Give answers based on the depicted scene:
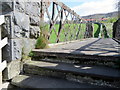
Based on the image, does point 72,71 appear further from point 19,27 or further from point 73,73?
point 19,27

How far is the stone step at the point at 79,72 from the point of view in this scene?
112cm

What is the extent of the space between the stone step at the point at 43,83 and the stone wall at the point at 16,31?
6.5 inches

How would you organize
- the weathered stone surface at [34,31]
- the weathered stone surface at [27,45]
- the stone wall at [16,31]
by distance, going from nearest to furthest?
the stone wall at [16,31] → the weathered stone surface at [27,45] → the weathered stone surface at [34,31]

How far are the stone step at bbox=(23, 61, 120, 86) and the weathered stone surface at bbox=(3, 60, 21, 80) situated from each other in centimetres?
13

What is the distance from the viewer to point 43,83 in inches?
49.8

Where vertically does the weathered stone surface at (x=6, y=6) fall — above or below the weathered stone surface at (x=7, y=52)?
above

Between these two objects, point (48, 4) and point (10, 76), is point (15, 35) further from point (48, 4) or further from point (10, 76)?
point (48, 4)

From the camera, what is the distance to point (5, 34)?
1.47m

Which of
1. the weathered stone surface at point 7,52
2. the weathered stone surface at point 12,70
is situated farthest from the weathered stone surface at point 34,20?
the weathered stone surface at point 12,70

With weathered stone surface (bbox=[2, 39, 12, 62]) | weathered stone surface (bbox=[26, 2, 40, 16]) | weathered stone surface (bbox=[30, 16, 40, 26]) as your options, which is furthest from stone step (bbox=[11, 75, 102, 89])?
weathered stone surface (bbox=[26, 2, 40, 16])

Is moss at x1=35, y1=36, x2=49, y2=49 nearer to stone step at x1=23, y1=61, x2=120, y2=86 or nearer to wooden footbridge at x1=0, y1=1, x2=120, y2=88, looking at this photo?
wooden footbridge at x1=0, y1=1, x2=120, y2=88

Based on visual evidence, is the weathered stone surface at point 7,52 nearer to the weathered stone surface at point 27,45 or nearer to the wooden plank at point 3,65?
the wooden plank at point 3,65

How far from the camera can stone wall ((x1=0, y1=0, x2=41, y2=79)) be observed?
4.78 ft

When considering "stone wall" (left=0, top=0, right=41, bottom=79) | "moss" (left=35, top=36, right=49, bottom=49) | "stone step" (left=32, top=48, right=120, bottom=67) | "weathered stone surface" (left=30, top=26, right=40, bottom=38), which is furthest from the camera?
"moss" (left=35, top=36, right=49, bottom=49)
